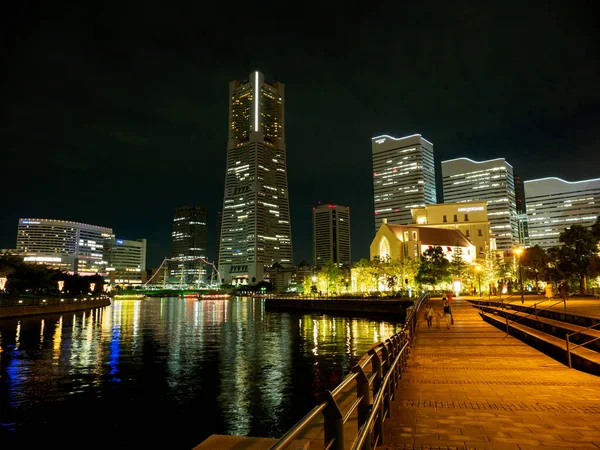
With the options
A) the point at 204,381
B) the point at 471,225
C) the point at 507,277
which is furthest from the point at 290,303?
the point at 204,381

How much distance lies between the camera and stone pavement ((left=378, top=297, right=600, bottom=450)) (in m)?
7.95

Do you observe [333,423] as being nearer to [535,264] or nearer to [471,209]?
[535,264]

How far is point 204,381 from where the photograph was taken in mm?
24422

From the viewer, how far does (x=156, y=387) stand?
23.0m

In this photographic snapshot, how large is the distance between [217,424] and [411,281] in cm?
9287

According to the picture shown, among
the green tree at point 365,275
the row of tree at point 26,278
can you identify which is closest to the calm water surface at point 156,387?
the row of tree at point 26,278

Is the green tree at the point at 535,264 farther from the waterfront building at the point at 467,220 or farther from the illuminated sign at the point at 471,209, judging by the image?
the illuminated sign at the point at 471,209

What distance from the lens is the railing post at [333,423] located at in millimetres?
4430

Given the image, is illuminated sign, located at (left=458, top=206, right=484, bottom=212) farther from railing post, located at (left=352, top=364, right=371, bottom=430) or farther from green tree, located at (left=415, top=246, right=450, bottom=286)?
railing post, located at (left=352, top=364, right=371, bottom=430)

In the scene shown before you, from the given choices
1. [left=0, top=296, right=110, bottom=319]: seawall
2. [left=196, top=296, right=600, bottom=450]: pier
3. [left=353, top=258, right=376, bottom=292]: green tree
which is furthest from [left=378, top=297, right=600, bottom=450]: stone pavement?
[left=353, top=258, right=376, bottom=292]: green tree

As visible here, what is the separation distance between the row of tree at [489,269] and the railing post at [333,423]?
8207cm

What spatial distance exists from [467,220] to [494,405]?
152670 millimetres

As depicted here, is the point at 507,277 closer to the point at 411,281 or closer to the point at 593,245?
the point at 411,281

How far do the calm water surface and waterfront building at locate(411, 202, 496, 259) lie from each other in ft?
398
